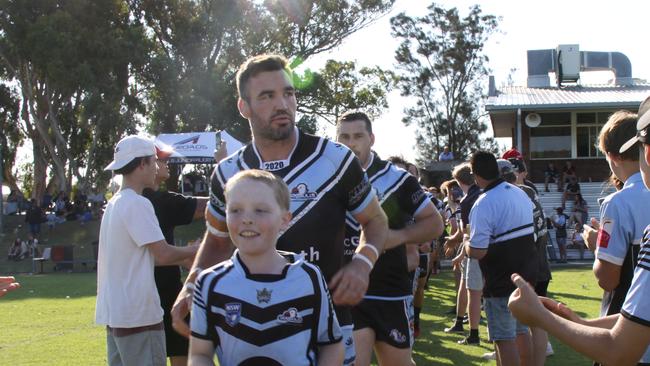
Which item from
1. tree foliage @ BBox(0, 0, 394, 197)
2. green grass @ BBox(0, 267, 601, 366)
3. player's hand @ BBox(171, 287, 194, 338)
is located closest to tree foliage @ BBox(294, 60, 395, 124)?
tree foliage @ BBox(0, 0, 394, 197)

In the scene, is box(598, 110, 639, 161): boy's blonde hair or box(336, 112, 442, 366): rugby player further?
box(336, 112, 442, 366): rugby player

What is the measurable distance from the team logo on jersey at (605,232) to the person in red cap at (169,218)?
9.67ft

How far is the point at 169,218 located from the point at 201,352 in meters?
2.90

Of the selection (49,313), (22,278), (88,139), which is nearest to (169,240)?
(49,313)

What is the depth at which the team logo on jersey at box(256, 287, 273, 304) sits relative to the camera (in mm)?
3283

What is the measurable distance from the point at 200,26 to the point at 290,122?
42.5 m

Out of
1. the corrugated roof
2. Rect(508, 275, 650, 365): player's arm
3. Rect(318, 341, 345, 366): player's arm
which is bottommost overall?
Rect(318, 341, 345, 366): player's arm

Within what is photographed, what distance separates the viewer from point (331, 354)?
3.38 m

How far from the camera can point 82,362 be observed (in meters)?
9.75

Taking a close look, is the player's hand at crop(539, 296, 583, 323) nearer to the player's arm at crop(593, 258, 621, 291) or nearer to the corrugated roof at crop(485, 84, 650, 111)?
the player's arm at crop(593, 258, 621, 291)

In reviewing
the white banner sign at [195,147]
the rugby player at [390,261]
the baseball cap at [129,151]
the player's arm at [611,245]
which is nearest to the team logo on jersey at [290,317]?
the player's arm at [611,245]

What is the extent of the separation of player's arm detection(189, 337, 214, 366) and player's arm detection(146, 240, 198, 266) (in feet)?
6.57

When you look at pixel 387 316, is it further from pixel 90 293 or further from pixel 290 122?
pixel 90 293

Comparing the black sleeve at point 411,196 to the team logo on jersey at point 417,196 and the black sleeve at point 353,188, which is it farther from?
the black sleeve at point 353,188
